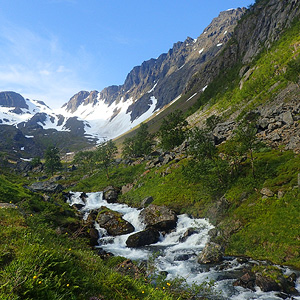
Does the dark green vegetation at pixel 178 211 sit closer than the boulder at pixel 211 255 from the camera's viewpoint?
Yes

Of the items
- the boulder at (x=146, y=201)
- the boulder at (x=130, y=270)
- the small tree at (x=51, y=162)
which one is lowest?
the boulder at (x=146, y=201)

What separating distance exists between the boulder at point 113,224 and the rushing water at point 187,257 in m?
0.73

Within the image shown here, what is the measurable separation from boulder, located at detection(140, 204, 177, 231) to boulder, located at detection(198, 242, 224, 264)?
26.0 ft

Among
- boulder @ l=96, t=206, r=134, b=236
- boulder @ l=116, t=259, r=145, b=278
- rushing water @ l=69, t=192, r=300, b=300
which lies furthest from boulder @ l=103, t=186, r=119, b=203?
Answer: boulder @ l=116, t=259, r=145, b=278

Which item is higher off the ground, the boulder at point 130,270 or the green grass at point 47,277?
the green grass at point 47,277

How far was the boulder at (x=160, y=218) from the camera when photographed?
83.7 feet

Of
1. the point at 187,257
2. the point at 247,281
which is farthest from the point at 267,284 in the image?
the point at 187,257

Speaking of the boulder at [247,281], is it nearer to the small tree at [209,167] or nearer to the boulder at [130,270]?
the boulder at [130,270]

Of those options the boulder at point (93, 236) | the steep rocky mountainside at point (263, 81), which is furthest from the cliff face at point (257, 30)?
the boulder at point (93, 236)

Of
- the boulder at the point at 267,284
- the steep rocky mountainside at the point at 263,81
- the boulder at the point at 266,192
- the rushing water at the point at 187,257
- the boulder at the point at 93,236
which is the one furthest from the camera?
the steep rocky mountainside at the point at 263,81

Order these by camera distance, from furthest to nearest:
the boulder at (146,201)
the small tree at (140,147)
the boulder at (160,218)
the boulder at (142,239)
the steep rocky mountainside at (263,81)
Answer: the small tree at (140,147) → the steep rocky mountainside at (263,81) → the boulder at (146,201) → the boulder at (160,218) → the boulder at (142,239)

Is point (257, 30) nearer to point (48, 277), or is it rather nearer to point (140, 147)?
point (140, 147)

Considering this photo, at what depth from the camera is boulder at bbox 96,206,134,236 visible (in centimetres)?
2620

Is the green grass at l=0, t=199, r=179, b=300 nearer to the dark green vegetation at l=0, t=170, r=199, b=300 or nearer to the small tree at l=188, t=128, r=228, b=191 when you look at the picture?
the dark green vegetation at l=0, t=170, r=199, b=300
